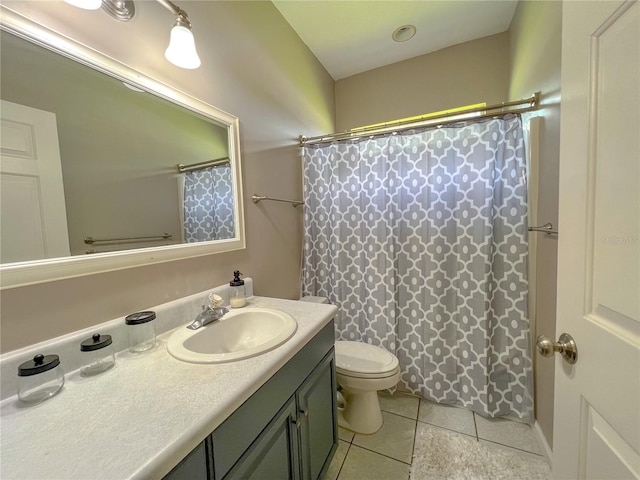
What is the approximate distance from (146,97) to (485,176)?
5.71ft

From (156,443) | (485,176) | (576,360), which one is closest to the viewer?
(156,443)

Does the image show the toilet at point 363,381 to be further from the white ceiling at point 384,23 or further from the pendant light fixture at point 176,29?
the white ceiling at point 384,23

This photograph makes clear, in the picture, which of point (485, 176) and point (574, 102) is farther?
point (485, 176)

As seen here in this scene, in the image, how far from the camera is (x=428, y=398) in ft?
5.59

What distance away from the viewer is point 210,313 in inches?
39.8

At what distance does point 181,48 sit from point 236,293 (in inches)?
40.4

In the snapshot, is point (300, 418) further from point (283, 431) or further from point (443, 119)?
point (443, 119)

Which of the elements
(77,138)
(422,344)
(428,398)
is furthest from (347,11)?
(428,398)

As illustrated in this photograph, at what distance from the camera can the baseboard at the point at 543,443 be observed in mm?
1252

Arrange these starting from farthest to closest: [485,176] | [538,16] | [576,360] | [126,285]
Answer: [485,176] → [538,16] → [126,285] → [576,360]

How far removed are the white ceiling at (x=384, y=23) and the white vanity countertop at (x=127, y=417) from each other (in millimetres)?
2140

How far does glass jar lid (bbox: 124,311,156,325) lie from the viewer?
2.60 ft

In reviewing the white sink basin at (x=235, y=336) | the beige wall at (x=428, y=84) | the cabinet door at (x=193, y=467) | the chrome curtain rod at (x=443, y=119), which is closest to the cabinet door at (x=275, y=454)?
the cabinet door at (x=193, y=467)

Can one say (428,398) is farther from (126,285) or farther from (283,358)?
(126,285)
